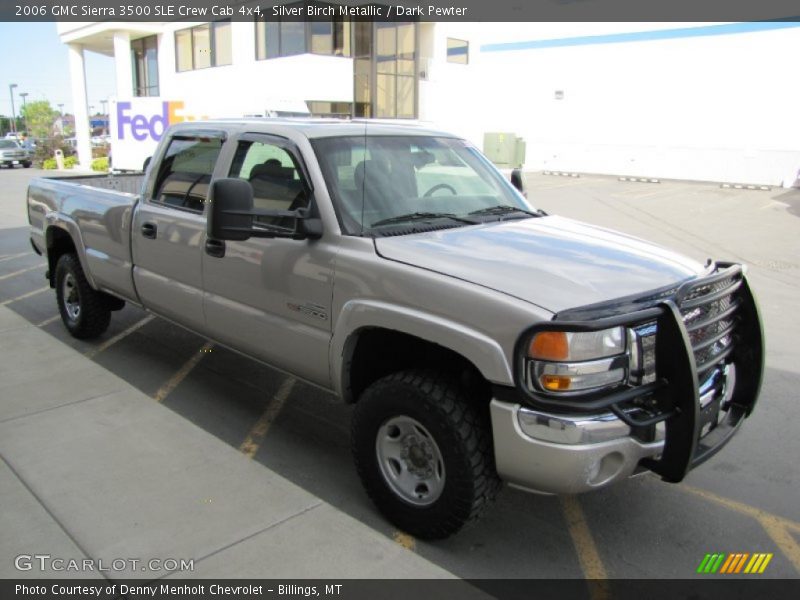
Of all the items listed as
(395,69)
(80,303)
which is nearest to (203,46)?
(395,69)

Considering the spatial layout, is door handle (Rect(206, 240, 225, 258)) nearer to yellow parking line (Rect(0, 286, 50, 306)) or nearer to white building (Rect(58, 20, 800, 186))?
yellow parking line (Rect(0, 286, 50, 306))

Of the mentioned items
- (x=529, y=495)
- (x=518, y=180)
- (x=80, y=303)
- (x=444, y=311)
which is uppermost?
(x=518, y=180)

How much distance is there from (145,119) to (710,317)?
27.3 meters

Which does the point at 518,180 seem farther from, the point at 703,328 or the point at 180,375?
the point at 180,375

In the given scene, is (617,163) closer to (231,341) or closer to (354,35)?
(354,35)

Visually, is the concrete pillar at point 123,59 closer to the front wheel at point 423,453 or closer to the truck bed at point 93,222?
the truck bed at point 93,222

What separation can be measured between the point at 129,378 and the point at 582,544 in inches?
147

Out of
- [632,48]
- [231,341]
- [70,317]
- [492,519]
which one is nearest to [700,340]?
[492,519]

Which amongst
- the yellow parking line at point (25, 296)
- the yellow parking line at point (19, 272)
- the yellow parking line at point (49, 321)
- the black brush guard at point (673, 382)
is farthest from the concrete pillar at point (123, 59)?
the black brush guard at point (673, 382)

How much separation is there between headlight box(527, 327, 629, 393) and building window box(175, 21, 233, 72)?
97.6 ft

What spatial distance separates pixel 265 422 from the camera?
4688 millimetres

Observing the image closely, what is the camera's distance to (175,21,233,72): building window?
2959 cm

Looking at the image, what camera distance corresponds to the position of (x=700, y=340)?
10.2ft

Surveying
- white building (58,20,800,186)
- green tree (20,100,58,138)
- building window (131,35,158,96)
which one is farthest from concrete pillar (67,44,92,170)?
green tree (20,100,58,138)
